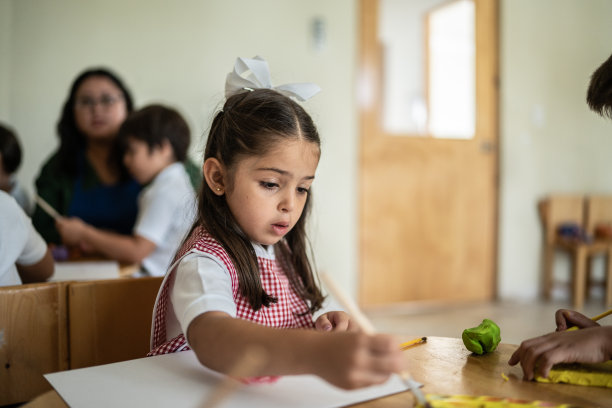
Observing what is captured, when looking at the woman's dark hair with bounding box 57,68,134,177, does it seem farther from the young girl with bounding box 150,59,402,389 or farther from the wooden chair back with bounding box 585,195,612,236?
the wooden chair back with bounding box 585,195,612,236

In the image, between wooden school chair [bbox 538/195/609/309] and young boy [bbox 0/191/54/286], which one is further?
wooden school chair [bbox 538/195/609/309]

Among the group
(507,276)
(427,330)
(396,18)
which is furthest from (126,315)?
(507,276)

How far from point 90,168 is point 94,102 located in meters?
0.26

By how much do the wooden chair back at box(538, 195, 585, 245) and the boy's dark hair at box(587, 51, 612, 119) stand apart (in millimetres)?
3095

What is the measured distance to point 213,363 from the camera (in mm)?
523

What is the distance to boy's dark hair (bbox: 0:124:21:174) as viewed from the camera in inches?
60.1

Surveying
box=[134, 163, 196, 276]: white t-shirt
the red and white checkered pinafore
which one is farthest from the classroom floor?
the red and white checkered pinafore

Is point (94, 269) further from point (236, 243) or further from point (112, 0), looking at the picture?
point (112, 0)

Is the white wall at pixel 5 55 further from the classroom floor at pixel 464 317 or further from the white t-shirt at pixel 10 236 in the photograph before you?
the classroom floor at pixel 464 317

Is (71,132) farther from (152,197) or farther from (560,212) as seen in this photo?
(560,212)

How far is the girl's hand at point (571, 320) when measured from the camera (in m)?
0.70

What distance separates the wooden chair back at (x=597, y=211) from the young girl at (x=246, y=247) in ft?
11.0

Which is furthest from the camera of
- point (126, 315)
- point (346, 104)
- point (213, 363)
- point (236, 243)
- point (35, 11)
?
point (346, 104)

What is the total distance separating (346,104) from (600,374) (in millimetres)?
2679
